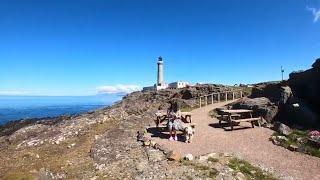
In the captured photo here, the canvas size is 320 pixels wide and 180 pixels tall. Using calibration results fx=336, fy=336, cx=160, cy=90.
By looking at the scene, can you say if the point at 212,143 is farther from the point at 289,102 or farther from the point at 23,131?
the point at 23,131

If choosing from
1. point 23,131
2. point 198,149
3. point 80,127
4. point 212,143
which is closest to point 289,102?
point 212,143

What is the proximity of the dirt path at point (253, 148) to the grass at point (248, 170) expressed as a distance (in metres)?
0.72

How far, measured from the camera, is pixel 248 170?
15.4 metres

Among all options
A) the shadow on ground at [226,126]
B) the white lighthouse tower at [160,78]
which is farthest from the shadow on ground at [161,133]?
the white lighthouse tower at [160,78]

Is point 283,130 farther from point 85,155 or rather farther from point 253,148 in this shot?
point 85,155

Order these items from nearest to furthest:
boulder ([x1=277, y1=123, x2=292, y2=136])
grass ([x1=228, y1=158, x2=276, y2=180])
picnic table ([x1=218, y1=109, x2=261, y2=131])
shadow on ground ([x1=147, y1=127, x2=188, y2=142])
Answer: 1. grass ([x1=228, y1=158, x2=276, y2=180])
2. shadow on ground ([x1=147, y1=127, x2=188, y2=142])
3. boulder ([x1=277, y1=123, x2=292, y2=136])
4. picnic table ([x1=218, y1=109, x2=261, y2=131])

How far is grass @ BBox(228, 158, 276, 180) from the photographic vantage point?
1485cm

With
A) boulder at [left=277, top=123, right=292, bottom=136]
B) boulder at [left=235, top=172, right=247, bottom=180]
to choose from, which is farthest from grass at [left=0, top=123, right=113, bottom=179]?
boulder at [left=277, top=123, right=292, bottom=136]

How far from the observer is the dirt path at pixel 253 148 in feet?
52.5

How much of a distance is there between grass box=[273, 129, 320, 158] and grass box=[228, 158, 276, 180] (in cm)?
451

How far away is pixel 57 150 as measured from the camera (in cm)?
1822

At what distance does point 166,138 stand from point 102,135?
164 inches

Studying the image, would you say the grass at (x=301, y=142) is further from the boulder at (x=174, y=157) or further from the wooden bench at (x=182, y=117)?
the boulder at (x=174, y=157)

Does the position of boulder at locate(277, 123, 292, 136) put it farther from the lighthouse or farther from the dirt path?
the lighthouse
